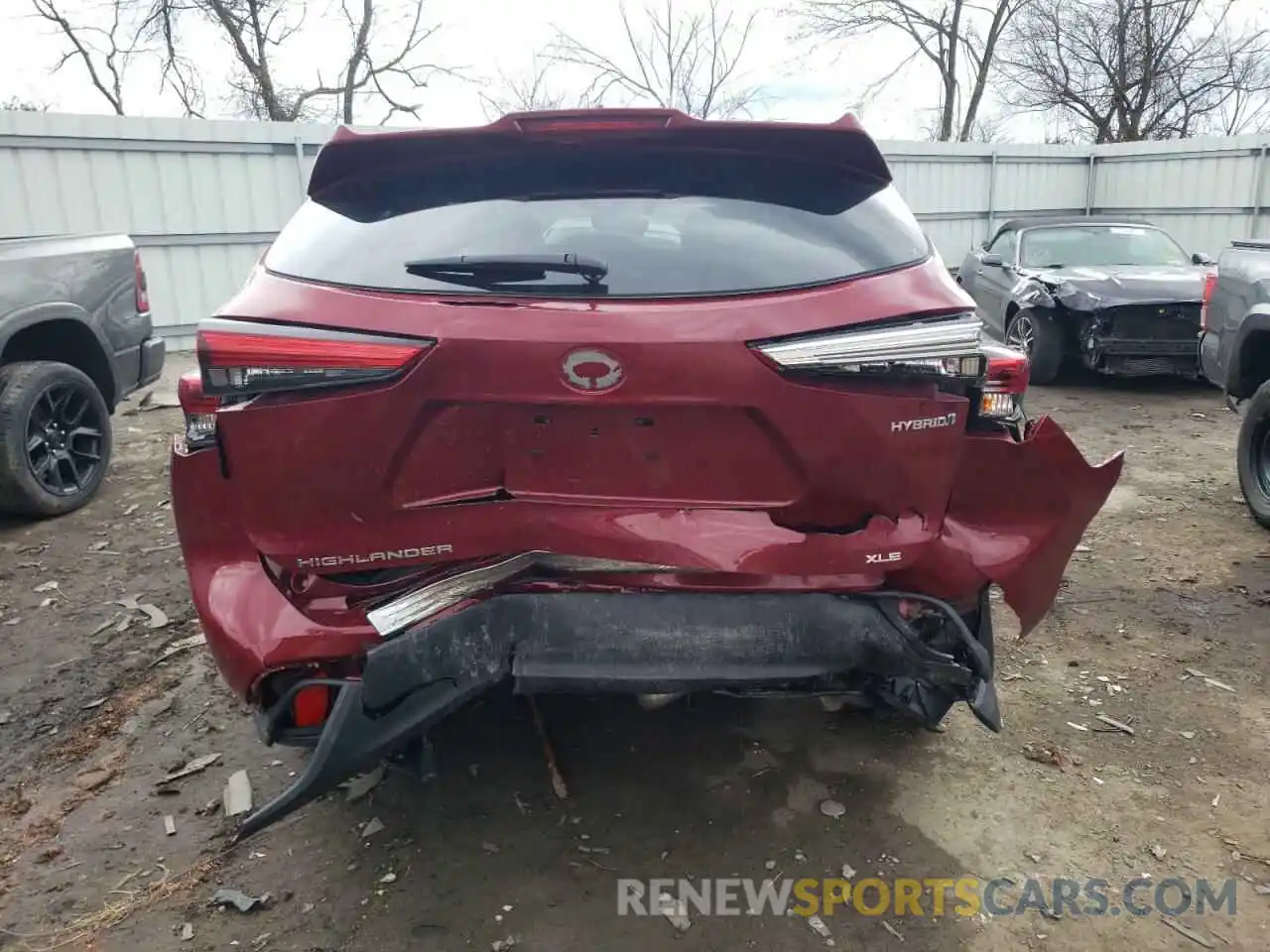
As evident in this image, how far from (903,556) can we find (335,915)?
5.38ft

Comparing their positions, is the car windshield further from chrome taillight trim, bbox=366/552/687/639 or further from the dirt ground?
chrome taillight trim, bbox=366/552/687/639

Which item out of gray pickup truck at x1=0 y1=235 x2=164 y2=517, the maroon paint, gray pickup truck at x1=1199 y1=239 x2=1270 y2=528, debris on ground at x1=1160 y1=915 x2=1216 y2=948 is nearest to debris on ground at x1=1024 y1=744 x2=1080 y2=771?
debris on ground at x1=1160 y1=915 x2=1216 y2=948

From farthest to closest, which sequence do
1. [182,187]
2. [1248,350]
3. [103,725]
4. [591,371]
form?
[182,187], [1248,350], [103,725], [591,371]

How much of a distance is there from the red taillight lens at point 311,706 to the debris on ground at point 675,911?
3.14 feet

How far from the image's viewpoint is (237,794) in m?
Answer: 2.86

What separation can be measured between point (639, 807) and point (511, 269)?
5.21ft

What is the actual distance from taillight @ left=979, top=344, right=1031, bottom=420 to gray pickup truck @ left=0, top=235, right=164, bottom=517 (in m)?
5.02

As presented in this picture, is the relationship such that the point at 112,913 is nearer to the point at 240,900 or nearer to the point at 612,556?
the point at 240,900

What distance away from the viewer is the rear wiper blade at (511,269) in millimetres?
2107

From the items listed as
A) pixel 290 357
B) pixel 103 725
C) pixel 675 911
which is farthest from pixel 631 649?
pixel 103 725


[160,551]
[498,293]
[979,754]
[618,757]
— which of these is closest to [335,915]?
[618,757]

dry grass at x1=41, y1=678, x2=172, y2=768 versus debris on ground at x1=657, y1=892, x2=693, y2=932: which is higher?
dry grass at x1=41, y1=678, x2=172, y2=768

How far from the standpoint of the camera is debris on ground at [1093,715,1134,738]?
10.3ft

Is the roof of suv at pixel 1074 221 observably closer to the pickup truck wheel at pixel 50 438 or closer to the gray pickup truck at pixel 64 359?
the gray pickup truck at pixel 64 359
